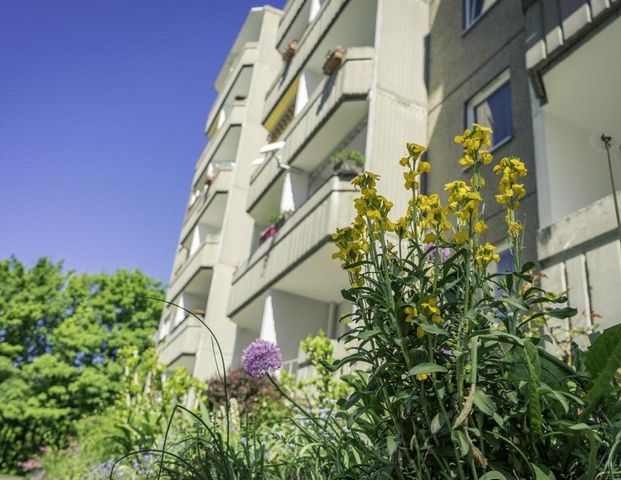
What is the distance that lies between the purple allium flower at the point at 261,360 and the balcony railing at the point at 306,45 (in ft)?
39.9

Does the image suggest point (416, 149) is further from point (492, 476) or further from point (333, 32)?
point (333, 32)

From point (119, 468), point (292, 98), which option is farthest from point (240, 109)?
point (119, 468)

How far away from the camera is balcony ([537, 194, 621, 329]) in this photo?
18.3ft

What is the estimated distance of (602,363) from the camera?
188cm

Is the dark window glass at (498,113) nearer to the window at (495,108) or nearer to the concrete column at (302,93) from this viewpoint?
the window at (495,108)

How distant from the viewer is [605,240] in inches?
230

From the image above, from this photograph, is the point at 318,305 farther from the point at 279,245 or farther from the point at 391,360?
the point at 391,360

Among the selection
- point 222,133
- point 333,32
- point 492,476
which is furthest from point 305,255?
point 222,133

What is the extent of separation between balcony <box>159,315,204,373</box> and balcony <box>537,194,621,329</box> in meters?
14.3

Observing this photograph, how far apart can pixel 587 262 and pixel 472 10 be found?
738 cm

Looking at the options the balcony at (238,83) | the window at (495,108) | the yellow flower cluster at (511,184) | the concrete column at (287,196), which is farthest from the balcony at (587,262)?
the balcony at (238,83)

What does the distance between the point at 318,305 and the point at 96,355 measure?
20408mm

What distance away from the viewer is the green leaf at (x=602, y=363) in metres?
1.78

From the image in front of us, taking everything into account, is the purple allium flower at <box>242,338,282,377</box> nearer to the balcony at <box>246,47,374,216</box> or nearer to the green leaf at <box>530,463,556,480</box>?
the green leaf at <box>530,463,556,480</box>
